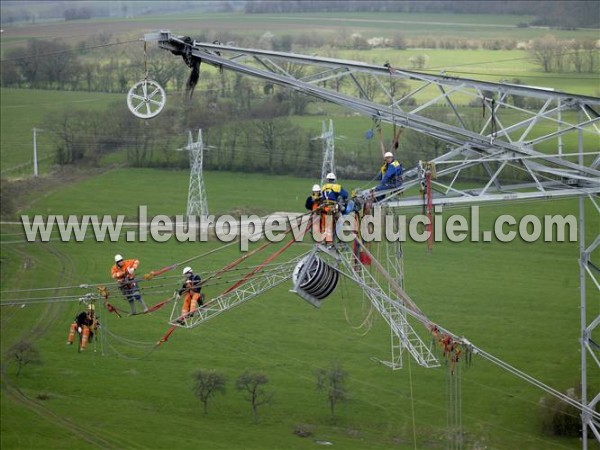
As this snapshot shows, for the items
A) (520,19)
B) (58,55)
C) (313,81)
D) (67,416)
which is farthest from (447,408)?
(58,55)

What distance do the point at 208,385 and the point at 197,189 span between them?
22.7 m

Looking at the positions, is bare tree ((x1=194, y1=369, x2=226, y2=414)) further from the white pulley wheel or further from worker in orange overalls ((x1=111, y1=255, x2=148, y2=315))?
the white pulley wheel

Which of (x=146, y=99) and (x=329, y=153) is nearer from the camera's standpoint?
(x=146, y=99)

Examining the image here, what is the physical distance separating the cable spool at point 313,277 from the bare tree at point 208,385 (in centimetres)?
1922

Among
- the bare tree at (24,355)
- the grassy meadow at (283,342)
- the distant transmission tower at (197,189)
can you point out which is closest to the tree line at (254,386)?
the grassy meadow at (283,342)

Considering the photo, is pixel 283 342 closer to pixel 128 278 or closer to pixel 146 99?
pixel 128 278

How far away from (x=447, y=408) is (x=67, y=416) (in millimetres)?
15255

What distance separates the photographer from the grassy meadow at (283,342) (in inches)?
1887

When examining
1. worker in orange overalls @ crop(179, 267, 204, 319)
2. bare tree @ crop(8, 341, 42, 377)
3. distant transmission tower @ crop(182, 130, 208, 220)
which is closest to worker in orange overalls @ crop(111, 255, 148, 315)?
worker in orange overalls @ crop(179, 267, 204, 319)

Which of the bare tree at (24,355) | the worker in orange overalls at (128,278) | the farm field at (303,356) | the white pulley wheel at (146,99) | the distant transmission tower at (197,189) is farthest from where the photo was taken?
the distant transmission tower at (197,189)

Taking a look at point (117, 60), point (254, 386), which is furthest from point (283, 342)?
point (117, 60)

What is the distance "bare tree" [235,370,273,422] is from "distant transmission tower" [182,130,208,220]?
51.7 ft

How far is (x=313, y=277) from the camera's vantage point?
31344mm

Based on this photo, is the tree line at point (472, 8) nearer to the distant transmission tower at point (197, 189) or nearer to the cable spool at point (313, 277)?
the distant transmission tower at point (197, 189)
